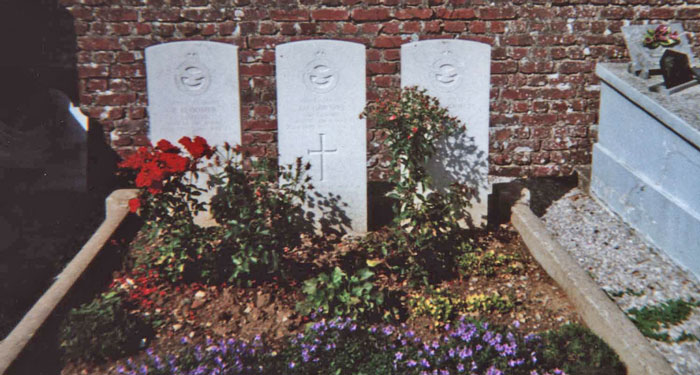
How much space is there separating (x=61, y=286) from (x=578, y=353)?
10.7 feet

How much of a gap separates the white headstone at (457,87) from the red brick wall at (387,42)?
114cm

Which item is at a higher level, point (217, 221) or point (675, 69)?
point (675, 69)

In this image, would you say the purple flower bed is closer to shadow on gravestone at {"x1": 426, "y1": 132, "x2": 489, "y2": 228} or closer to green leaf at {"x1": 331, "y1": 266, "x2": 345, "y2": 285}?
green leaf at {"x1": 331, "y1": 266, "x2": 345, "y2": 285}

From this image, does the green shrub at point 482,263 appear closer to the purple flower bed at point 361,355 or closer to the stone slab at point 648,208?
the purple flower bed at point 361,355

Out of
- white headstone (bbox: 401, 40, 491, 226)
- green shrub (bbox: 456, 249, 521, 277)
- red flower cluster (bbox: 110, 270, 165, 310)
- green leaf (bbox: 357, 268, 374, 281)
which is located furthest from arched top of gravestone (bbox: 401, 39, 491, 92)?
red flower cluster (bbox: 110, 270, 165, 310)

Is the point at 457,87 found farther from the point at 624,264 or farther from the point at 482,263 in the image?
the point at 624,264

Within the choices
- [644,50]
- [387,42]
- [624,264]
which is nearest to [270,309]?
[624,264]

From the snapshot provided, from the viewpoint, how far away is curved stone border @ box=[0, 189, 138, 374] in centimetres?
311

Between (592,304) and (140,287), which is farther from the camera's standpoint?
(140,287)

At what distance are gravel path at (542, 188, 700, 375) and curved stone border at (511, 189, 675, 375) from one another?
217mm

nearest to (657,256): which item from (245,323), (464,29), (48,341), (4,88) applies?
(464,29)

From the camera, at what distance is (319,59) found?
4.38 m

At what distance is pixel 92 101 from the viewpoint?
5516mm

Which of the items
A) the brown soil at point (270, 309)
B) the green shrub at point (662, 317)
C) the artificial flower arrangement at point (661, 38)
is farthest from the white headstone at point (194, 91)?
the artificial flower arrangement at point (661, 38)
